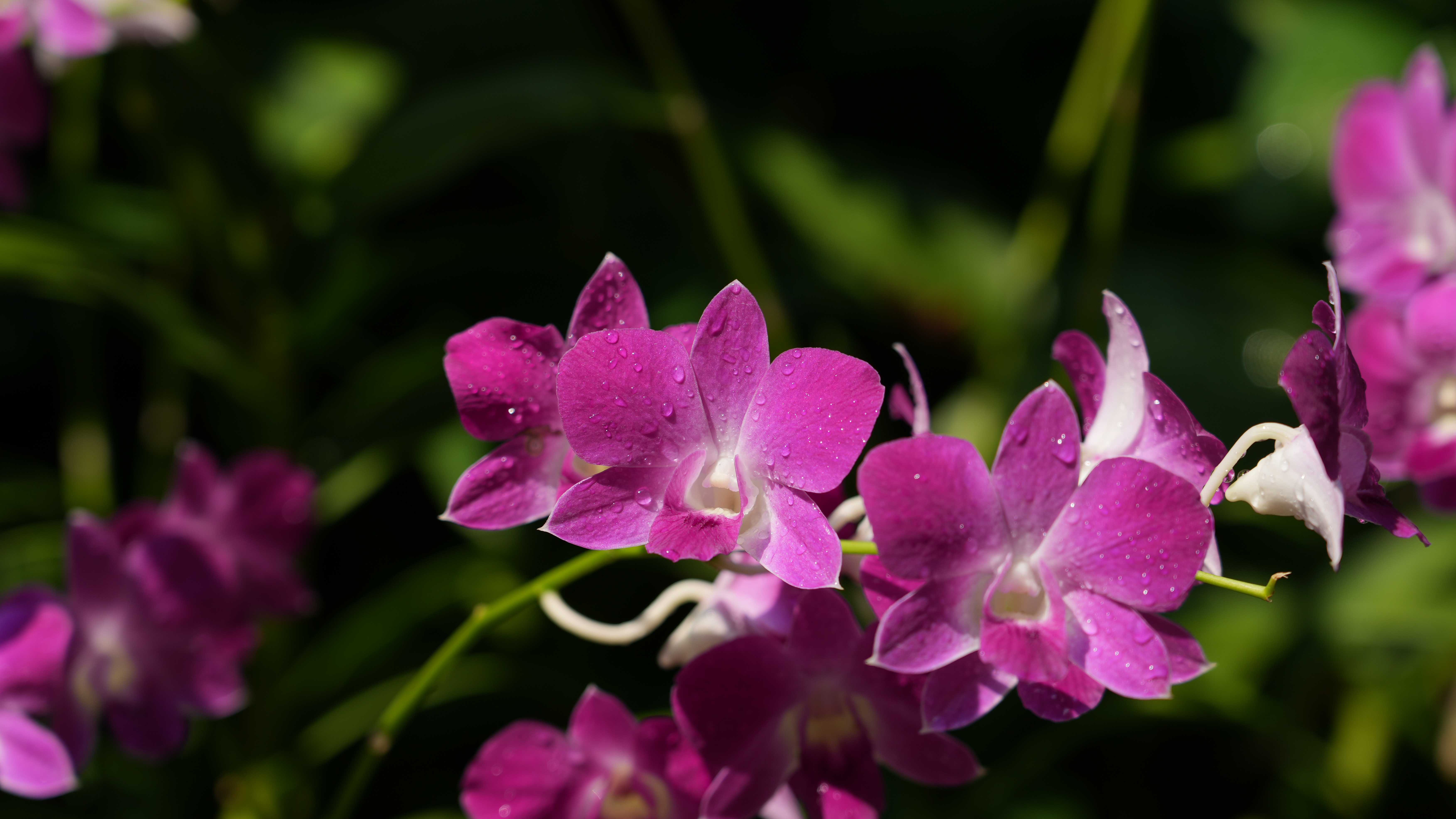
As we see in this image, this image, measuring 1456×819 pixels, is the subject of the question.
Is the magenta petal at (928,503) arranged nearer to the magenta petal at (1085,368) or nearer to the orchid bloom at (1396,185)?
the magenta petal at (1085,368)

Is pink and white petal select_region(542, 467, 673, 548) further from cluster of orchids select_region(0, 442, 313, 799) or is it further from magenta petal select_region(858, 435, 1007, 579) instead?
cluster of orchids select_region(0, 442, 313, 799)

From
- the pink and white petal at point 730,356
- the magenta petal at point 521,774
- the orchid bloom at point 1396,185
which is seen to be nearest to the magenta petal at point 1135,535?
the pink and white petal at point 730,356

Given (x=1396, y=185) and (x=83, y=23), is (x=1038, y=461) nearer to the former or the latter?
(x=1396, y=185)

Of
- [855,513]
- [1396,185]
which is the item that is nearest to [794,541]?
[855,513]

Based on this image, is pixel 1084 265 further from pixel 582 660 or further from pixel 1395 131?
pixel 582 660

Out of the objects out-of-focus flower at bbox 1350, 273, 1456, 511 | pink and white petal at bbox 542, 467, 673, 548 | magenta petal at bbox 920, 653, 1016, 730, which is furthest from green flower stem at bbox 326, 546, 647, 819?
out-of-focus flower at bbox 1350, 273, 1456, 511

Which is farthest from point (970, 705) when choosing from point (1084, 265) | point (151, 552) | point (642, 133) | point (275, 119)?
point (275, 119)
